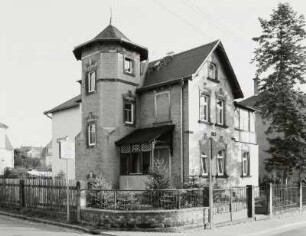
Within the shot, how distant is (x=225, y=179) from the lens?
25469mm

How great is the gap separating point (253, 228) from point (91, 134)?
13.6 meters

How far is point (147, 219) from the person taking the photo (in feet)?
43.4

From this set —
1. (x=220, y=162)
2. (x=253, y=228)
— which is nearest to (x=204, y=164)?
(x=220, y=162)

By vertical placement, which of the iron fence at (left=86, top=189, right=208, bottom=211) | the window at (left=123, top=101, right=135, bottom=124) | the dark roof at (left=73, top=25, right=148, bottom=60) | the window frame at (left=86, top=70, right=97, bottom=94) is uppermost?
the dark roof at (left=73, top=25, right=148, bottom=60)

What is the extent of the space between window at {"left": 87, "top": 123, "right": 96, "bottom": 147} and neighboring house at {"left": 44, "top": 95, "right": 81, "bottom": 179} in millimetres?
→ 5811

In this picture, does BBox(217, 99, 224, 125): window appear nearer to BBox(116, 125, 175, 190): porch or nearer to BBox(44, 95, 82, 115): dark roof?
BBox(116, 125, 175, 190): porch

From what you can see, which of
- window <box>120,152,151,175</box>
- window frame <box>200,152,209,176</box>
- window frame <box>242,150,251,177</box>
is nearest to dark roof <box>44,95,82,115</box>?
window <box>120,152,151,175</box>

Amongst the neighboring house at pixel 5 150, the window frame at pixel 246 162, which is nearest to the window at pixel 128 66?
the window frame at pixel 246 162

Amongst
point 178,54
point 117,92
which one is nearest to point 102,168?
point 117,92

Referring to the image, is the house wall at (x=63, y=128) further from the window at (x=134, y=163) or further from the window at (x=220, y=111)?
the window at (x=220, y=111)

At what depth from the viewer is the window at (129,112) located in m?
25.0

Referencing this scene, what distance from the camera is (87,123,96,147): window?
2498cm

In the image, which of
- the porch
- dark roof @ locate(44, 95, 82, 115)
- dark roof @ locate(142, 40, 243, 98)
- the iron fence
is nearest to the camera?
the iron fence

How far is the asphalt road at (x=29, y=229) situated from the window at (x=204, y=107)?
12255 millimetres
